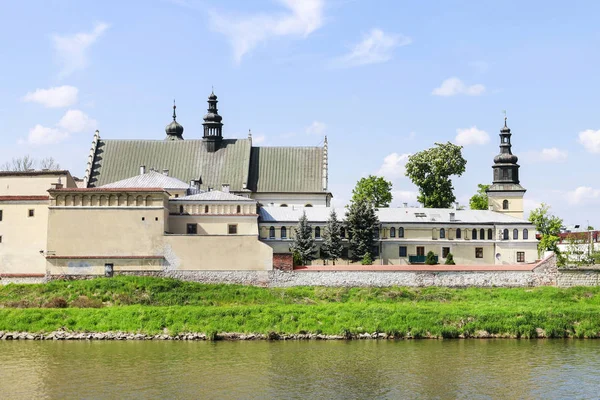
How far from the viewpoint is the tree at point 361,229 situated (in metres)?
54.1

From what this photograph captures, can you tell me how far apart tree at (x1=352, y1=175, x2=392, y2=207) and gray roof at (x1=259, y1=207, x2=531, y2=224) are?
10.1 m

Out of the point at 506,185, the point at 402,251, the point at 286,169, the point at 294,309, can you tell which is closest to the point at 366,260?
the point at 402,251

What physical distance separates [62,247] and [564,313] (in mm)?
28948

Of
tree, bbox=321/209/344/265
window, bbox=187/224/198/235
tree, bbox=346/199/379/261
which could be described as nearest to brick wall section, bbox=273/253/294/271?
window, bbox=187/224/198/235

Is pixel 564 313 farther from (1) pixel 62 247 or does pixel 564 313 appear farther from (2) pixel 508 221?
(1) pixel 62 247

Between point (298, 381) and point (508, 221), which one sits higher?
point (508, 221)

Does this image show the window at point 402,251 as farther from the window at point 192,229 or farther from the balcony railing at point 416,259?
the window at point 192,229

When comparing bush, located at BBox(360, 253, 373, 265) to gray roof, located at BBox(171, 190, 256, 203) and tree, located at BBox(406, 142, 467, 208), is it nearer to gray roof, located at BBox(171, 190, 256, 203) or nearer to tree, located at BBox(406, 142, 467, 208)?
gray roof, located at BBox(171, 190, 256, 203)

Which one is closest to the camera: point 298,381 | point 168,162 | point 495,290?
point 298,381

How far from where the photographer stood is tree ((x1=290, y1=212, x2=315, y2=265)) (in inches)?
2089

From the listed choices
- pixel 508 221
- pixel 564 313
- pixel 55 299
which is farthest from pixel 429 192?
pixel 55 299

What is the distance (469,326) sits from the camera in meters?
38.2

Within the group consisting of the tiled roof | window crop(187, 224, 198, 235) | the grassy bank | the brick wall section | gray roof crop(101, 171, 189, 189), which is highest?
the tiled roof

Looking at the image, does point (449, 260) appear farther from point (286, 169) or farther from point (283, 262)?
point (286, 169)
